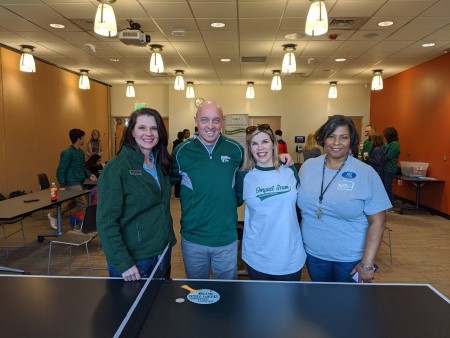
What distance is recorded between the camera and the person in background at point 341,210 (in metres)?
1.84

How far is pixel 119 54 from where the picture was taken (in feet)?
22.3

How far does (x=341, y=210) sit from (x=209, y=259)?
0.89m

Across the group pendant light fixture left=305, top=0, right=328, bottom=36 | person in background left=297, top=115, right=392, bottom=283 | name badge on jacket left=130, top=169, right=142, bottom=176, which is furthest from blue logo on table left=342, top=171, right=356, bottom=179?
pendant light fixture left=305, top=0, right=328, bottom=36

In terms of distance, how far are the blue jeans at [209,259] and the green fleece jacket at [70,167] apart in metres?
3.85

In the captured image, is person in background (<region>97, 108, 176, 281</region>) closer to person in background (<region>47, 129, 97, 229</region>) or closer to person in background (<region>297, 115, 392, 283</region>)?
person in background (<region>297, 115, 392, 283</region>)

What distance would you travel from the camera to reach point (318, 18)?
11.8 ft

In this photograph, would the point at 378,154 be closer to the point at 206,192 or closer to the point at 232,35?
the point at 232,35

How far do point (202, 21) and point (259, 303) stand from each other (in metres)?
4.36

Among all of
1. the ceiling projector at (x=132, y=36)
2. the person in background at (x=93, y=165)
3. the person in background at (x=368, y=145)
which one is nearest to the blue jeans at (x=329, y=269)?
the ceiling projector at (x=132, y=36)

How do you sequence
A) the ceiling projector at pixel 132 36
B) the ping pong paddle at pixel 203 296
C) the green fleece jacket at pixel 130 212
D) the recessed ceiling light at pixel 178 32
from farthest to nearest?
the recessed ceiling light at pixel 178 32, the ceiling projector at pixel 132 36, the green fleece jacket at pixel 130 212, the ping pong paddle at pixel 203 296

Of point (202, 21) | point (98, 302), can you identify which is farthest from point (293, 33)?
point (98, 302)

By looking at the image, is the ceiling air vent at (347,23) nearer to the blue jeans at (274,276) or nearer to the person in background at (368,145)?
the person in background at (368,145)

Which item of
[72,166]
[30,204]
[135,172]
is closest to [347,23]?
[135,172]

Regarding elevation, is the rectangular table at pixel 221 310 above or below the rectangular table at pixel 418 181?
above
